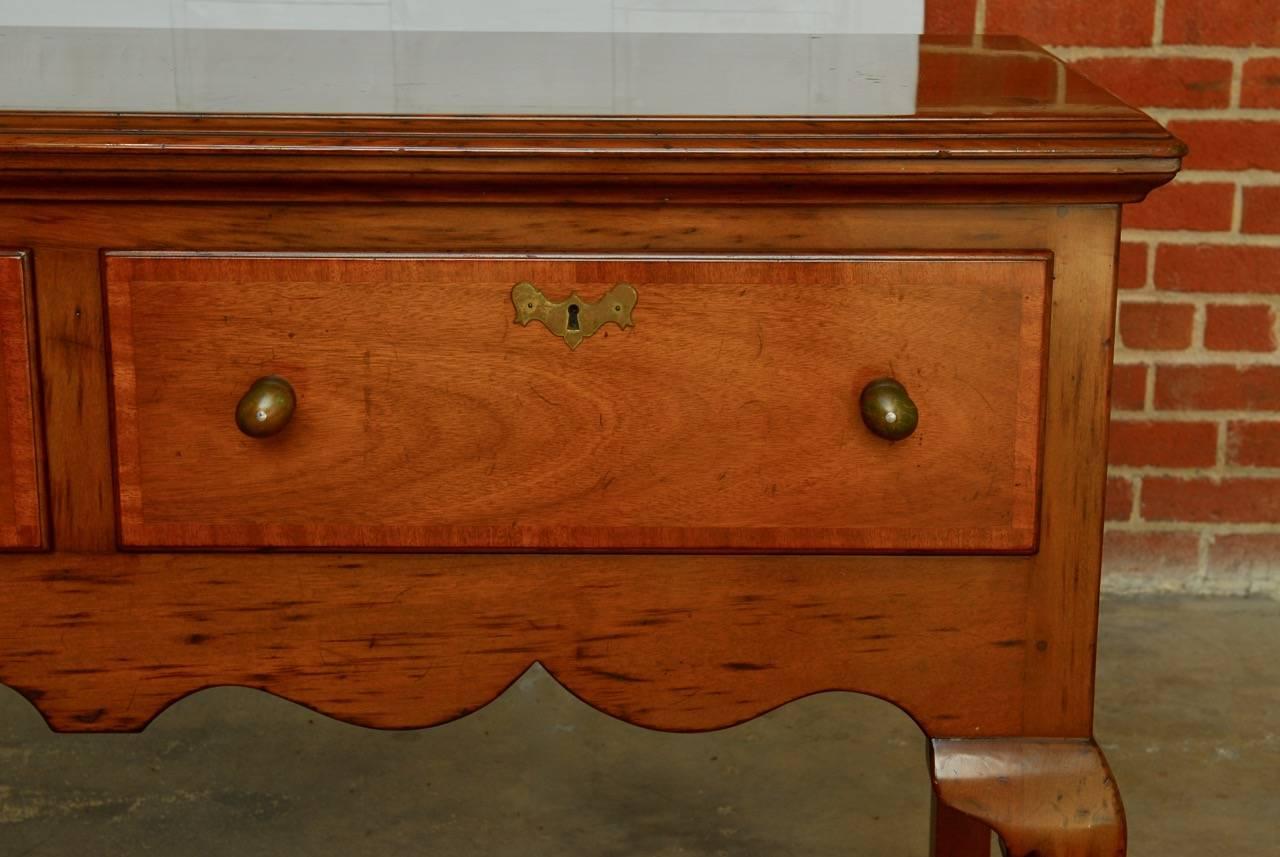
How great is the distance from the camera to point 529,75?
48.9 inches

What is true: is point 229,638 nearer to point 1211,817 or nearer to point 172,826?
point 172,826

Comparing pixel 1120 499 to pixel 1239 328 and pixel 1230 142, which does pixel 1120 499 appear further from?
pixel 1230 142

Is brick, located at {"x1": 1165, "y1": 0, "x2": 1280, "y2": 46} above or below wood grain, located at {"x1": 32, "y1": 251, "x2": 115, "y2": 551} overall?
above

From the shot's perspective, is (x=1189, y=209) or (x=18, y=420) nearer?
(x=18, y=420)

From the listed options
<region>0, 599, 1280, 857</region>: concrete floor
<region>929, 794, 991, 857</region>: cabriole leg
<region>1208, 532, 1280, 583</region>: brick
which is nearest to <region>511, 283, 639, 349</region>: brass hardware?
<region>929, 794, 991, 857</region>: cabriole leg

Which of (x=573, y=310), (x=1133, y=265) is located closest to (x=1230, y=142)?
(x=1133, y=265)

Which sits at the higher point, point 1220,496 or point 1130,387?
point 1130,387

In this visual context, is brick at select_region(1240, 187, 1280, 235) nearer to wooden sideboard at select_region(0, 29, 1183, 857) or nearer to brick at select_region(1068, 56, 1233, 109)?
brick at select_region(1068, 56, 1233, 109)

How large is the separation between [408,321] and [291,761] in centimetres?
109

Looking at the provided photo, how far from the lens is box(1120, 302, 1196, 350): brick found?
7.45ft

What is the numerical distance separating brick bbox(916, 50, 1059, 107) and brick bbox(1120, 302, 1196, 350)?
948mm

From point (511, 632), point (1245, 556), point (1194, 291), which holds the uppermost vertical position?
point (1194, 291)

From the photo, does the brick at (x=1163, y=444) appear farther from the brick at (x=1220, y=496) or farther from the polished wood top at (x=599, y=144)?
the polished wood top at (x=599, y=144)

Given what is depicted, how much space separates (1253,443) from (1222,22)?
2.07ft
